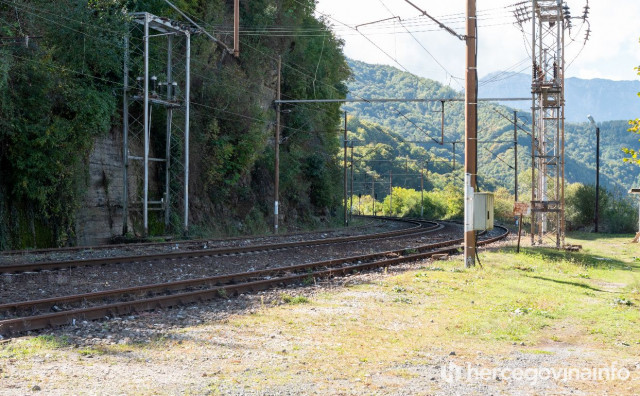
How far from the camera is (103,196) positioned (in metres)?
26.0

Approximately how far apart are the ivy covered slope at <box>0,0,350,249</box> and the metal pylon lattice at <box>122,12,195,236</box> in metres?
1.02

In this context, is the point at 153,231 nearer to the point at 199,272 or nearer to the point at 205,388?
the point at 199,272

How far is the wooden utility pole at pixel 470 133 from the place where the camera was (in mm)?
18109

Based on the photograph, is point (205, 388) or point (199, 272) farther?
point (199, 272)

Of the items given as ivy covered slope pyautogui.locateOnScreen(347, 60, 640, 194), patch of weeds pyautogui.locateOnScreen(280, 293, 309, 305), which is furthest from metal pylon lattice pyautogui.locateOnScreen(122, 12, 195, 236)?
ivy covered slope pyautogui.locateOnScreen(347, 60, 640, 194)

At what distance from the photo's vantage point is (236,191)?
37.0 meters

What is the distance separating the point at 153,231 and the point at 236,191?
869cm

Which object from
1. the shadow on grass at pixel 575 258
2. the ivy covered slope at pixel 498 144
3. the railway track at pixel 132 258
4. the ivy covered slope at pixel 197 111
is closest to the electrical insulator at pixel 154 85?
the ivy covered slope at pixel 197 111

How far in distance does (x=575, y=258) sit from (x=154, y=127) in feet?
65.3

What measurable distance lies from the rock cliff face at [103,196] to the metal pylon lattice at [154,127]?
0.57 metres

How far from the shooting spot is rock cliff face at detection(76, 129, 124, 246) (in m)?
24.8

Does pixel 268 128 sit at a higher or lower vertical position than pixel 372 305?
higher

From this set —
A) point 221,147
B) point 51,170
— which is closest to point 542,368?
point 51,170

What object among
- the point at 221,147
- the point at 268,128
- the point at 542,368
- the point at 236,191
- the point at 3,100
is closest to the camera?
the point at 542,368
